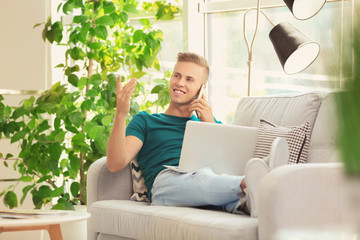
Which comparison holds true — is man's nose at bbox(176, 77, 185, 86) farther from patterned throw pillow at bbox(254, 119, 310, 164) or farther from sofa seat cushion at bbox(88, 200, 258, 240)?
sofa seat cushion at bbox(88, 200, 258, 240)

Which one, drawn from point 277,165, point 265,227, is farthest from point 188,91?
point 265,227

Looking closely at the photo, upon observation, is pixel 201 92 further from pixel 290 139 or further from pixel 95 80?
pixel 95 80

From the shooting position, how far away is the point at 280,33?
2.32 m

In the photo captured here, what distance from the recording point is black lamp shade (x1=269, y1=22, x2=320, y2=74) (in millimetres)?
2227

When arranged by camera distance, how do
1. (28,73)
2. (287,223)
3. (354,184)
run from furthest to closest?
(28,73)
(287,223)
(354,184)

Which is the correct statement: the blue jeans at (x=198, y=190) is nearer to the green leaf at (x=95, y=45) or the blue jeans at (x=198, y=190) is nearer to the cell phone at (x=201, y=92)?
the cell phone at (x=201, y=92)

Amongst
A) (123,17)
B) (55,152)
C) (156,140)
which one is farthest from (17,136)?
(156,140)

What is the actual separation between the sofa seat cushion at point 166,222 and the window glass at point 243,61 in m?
1.34

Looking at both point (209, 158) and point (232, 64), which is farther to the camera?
point (232, 64)

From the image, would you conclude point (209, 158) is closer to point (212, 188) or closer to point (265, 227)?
point (212, 188)

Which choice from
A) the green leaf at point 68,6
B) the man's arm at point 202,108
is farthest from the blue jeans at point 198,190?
the green leaf at point 68,6

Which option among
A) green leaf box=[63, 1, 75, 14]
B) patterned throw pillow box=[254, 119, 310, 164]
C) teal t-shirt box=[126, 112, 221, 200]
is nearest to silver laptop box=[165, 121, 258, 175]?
patterned throw pillow box=[254, 119, 310, 164]

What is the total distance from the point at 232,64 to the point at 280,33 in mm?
1014

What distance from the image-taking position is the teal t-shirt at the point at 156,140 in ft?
7.46
